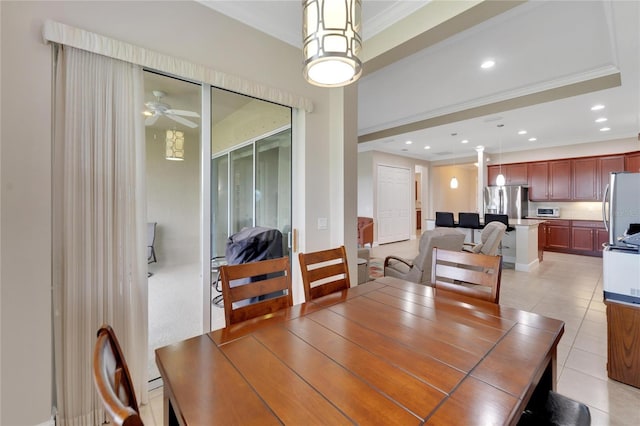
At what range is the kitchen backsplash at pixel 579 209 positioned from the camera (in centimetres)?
666

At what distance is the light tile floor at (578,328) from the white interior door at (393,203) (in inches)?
140

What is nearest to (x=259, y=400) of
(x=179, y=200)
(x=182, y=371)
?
(x=182, y=371)

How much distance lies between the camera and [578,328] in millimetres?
2855

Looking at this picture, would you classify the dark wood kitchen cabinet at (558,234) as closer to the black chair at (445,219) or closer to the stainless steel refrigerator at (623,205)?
Answer: the black chair at (445,219)

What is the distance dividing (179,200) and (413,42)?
7.78ft

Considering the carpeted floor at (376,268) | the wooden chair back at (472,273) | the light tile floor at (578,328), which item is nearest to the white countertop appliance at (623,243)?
the light tile floor at (578,328)

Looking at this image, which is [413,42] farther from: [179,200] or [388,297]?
[179,200]

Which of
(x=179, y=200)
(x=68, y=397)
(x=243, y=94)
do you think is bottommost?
(x=68, y=397)

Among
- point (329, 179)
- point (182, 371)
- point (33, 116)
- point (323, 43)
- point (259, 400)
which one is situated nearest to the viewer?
point (259, 400)

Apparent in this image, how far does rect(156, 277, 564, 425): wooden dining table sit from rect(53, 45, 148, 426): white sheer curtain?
0.95 m

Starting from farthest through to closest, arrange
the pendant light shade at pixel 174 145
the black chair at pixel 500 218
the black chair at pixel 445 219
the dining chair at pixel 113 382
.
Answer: the black chair at pixel 445 219 < the black chair at pixel 500 218 < the pendant light shade at pixel 174 145 < the dining chair at pixel 113 382

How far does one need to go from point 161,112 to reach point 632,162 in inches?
352

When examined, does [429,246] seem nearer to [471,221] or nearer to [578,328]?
[578,328]

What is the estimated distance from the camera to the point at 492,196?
296 inches
